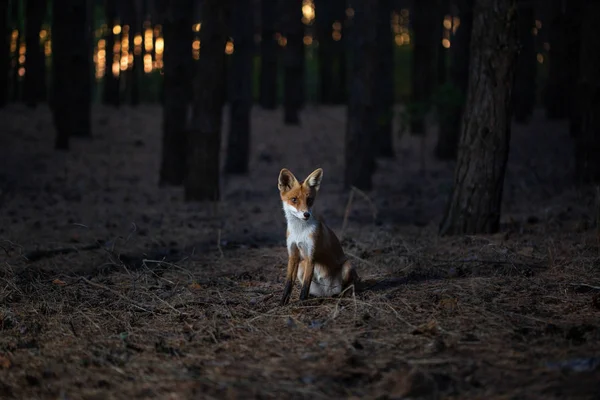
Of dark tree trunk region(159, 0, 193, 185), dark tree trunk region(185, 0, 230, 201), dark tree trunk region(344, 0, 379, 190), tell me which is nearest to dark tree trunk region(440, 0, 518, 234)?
dark tree trunk region(344, 0, 379, 190)

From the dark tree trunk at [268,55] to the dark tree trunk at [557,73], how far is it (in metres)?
10.4

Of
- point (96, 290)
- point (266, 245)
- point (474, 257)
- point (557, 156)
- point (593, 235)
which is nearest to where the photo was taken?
point (96, 290)

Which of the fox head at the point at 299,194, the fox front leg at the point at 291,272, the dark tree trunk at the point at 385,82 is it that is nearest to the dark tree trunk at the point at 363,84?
the dark tree trunk at the point at 385,82

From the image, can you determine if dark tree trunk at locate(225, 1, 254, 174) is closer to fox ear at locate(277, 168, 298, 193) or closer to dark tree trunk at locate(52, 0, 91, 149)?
dark tree trunk at locate(52, 0, 91, 149)

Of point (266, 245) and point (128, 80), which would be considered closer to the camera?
point (266, 245)

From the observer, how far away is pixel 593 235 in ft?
29.0

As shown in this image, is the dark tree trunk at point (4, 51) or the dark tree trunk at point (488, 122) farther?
the dark tree trunk at point (4, 51)

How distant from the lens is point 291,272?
6453mm

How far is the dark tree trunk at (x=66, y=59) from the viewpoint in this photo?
19953 mm

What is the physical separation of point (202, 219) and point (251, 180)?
20.5 ft

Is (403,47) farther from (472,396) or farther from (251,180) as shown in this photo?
(472,396)

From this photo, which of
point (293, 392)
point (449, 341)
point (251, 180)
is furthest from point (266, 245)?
point (251, 180)

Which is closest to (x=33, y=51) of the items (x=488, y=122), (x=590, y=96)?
(x=590, y=96)

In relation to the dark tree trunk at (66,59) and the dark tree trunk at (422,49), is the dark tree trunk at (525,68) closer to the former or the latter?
the dark tree trunk at (422,49)
